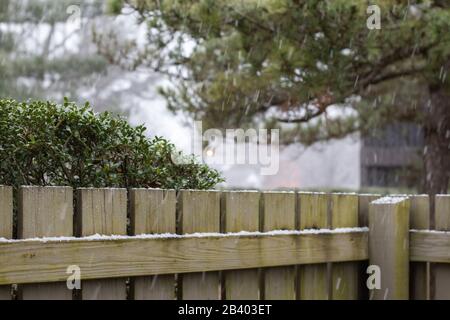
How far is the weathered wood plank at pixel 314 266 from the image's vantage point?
10.6 ft

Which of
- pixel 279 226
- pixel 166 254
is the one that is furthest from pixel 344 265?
pixel 166 254

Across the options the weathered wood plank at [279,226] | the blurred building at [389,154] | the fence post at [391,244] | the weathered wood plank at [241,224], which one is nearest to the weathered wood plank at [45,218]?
the weathered wood plank at [241,224]

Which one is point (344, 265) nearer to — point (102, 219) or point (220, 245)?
point (220, 245)

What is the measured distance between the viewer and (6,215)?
229 centimetres

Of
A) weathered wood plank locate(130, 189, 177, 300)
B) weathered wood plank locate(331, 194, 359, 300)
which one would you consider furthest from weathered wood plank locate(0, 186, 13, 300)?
weathered wood plank locate(331, 194, 359, 300)

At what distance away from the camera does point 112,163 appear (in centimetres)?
277

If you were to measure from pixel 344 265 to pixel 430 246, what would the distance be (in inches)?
17.3

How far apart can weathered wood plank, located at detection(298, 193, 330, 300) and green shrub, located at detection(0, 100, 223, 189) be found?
65cm

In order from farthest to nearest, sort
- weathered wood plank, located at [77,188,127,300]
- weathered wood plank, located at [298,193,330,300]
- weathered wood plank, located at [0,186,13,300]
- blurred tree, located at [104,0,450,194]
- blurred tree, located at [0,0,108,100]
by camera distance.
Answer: blurred tree, located at [0,0,108,100] → blurred tree, located at [104,0,450,194] → weathered wood plank, located at [298,193,330,300] → weathered wood plank, located at [77,188,127,300] → weathered wood plank, located at [0,186,13,300]

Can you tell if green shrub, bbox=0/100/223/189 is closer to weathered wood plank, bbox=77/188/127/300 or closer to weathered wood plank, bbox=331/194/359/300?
weathered wood plank, bbox=77/188/127/300

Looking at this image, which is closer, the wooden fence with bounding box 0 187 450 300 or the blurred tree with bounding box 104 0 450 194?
the wooden fence with bounding box 0 187 450 300

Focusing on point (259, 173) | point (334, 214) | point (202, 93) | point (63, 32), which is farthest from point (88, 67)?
point (259, 173)

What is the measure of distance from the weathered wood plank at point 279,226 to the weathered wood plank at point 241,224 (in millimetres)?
61

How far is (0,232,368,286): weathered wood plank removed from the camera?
89.8 inches
